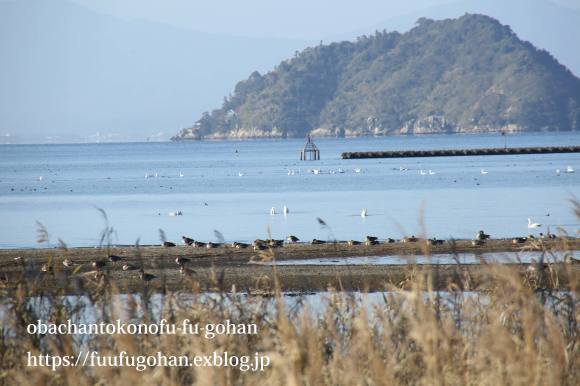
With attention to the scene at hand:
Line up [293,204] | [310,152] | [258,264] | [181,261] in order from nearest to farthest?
[258,264] → [181,261] → [293,204] → [310,152]

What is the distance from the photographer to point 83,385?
7199mm

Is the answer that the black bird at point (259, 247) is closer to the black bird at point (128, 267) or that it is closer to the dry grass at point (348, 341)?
the black bird at point (128, 267)

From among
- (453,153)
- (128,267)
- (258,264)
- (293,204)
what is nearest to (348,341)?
(128,267)

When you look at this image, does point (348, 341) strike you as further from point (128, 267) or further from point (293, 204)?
point (293, 204)

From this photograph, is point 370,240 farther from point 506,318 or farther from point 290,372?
point 290,372

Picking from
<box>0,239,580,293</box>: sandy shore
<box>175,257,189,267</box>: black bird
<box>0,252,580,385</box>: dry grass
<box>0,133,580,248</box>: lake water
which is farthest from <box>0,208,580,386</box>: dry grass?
<box>175,257,189,267</box>: black bird

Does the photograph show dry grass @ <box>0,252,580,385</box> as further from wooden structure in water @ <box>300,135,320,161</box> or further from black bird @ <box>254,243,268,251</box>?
wooden structure in water @ <box>300,135,320,161</box>

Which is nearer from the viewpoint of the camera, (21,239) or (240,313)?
(240,313)

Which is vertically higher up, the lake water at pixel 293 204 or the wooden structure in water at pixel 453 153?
the lake water at pixel 293 204

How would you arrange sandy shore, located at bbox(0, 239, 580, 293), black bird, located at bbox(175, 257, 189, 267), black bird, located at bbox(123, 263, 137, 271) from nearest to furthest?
sandy shore, located at bbox(0, 239, 580, 293)
black bird, located at bbox(123, 263, 137, 271)
black bird, located at bbox(175, 257, 189, 267)

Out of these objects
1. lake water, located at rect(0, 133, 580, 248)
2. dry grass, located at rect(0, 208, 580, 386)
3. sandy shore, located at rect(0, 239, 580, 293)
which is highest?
dry grass, located at rect(0, 208, 580, 386)

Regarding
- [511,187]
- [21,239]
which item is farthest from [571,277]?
[511,187]

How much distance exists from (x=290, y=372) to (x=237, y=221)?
32405mm

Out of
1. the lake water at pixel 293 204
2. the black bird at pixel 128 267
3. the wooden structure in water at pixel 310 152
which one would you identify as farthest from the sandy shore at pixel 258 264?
the wooden structure in water at pixel 310 152
